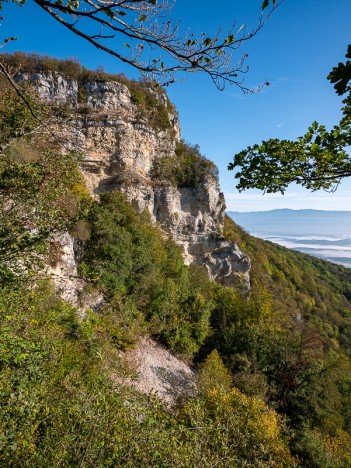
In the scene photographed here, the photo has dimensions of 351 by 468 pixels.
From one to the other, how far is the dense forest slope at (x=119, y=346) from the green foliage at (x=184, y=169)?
0.24 m

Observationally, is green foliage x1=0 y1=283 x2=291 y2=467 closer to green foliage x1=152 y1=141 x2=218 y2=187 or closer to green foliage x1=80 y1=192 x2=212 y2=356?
green foliage x1=80 y1=192 x2=212 y2=356

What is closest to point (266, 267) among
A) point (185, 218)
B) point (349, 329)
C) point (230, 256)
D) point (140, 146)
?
point (349, 329)

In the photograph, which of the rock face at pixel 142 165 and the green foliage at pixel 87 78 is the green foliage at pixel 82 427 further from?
the green foliage at pixel 87 78

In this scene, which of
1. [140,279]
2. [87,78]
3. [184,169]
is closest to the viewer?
[140,279]

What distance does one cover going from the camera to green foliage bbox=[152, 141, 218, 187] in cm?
2639

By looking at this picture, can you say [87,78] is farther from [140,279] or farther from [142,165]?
[140,279]

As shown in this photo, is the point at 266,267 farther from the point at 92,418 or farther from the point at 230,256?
the point at 92,418

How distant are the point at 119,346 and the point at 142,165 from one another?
16.7 meters

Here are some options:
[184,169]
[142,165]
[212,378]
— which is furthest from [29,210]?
[184,169]

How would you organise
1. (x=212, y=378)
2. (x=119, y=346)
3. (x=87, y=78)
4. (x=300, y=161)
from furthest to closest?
(x=87, y=78) < (x=119, y=346) < (x=212, y=378) < (x=300, y=161)

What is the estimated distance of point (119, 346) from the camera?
46.0 feet

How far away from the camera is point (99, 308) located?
48.8 feet

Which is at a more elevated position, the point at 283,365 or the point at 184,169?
the point at 184,169

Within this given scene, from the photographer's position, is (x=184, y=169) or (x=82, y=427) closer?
(x=82, y=427)
